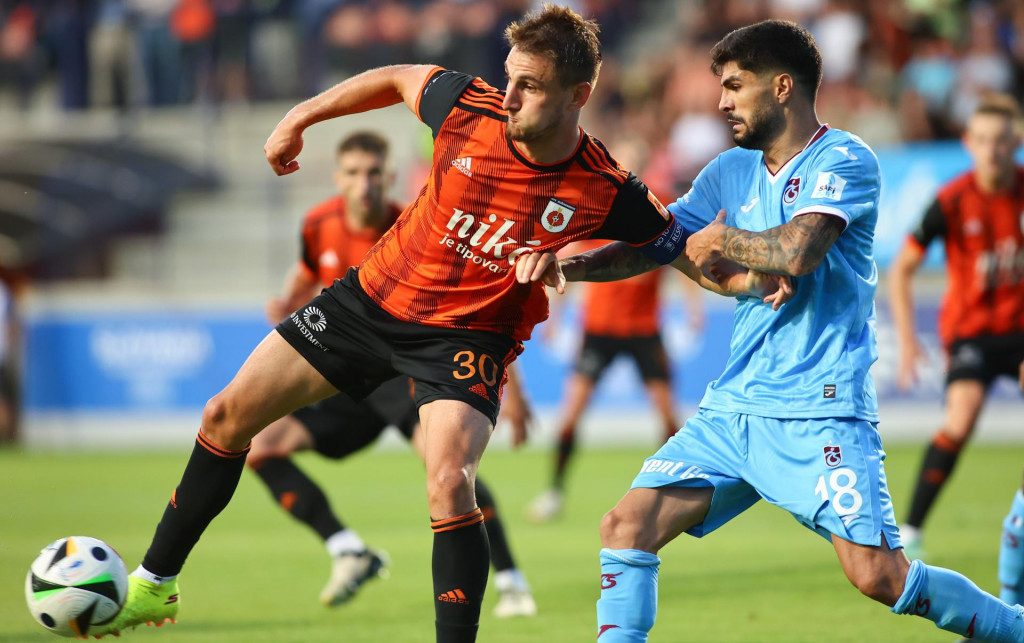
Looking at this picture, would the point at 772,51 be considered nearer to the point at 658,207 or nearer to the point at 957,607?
the point at 658,207

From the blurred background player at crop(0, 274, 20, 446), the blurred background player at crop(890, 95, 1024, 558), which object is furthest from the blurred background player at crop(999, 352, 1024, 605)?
the blurred background player at crop(0, 274, 20, 446)

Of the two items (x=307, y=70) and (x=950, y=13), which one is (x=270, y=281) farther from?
(x=950, y=13)

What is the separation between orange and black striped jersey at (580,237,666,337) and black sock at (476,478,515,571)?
186 inches

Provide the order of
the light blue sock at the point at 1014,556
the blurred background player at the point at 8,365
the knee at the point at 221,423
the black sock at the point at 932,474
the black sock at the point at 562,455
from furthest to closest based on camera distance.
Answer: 1. the blurred background player at the point at 8,365
2. the black sock at the point at 562,455
3. the black sock at the point at 932,474
4. the light blue sock at the point at 1014,556
5. the knee at the point at 221,423

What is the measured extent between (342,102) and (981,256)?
4940 mm

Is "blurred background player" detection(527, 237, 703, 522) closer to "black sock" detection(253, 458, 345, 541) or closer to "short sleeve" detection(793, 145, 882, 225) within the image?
"black sock" detection(253, 458, 345, 541)

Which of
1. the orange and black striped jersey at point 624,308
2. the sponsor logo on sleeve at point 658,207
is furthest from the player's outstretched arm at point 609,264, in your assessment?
the orange and black striped jersey at point 624,308

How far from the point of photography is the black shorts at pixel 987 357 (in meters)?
7.72

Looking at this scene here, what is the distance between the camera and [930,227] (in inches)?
305

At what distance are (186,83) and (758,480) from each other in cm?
1801

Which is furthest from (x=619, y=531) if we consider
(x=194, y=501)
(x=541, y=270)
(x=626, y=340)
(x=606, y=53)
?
(x=606, y=53)

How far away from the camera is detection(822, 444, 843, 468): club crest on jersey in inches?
164

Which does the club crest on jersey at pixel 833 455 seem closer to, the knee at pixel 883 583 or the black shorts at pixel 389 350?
the knee at pixel 883 583

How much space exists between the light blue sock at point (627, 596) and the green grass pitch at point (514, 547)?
1.47m
